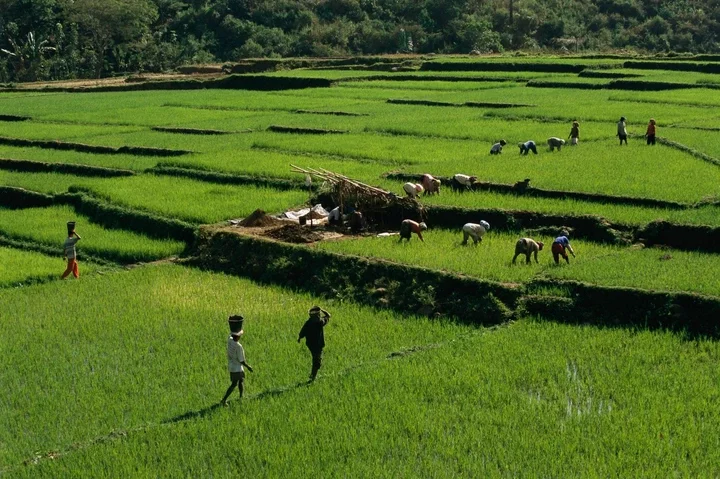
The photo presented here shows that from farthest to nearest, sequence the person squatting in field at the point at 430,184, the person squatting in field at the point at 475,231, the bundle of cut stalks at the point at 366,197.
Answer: the person squatting in field at the point at 430,184 < the bundle of cut stalks at the point at 366,197 < the person squatting in field at the point at 475,231

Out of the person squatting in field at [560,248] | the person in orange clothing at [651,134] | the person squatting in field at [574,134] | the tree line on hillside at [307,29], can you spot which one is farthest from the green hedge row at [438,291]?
the tree line on hillside at [307,29]

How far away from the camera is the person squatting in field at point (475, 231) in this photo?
12.8 meters

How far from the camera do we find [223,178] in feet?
58.6

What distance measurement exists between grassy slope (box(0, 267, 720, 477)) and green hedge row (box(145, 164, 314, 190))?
5714 millimetres

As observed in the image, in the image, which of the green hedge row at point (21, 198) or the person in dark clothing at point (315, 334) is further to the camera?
the green hedge row at point (21, 198)

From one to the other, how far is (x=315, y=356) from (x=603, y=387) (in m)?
2.30

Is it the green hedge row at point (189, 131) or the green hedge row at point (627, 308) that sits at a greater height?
the green hedge row at point (627, 308)

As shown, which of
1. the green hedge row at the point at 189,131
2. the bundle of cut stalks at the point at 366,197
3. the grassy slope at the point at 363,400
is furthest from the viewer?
the green hedge row at the point at 189,131

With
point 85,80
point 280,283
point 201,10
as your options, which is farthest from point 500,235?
point 201,10

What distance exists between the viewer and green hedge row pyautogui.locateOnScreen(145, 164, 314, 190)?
17000mm

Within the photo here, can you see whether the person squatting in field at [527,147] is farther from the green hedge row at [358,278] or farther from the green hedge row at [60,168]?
the green hedge row at [60,168]

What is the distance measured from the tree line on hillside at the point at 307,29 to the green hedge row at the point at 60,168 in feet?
82.6

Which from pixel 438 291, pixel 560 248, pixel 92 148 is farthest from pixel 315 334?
pixel 92 148

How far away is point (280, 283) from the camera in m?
12.7
